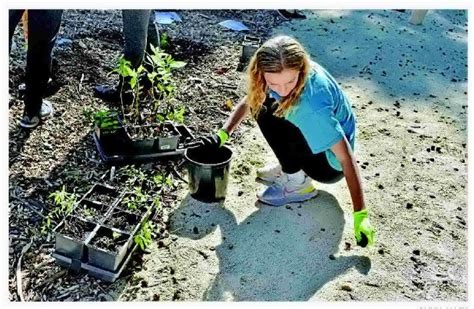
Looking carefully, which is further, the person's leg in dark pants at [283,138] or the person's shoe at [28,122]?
the person's shoe at [28,122]

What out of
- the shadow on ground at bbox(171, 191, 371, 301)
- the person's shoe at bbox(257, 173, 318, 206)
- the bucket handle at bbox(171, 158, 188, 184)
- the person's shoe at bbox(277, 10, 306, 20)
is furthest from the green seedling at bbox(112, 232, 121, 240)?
the person's shoe at bbox(277, 10, 306, 20)

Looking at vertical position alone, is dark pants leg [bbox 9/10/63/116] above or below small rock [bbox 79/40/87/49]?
above

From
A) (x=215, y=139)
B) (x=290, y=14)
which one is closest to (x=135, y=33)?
(x=215, y=139)

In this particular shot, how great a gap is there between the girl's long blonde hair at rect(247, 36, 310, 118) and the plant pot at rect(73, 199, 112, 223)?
661 mm

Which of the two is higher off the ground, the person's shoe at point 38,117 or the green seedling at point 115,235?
the green seedling at point 115,235

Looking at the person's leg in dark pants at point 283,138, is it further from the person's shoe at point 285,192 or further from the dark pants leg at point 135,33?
the dark pants leg at point 135,33

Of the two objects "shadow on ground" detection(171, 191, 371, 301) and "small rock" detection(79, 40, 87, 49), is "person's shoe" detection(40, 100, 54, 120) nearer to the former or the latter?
"small rock" detection(79, 40, 87, 49)

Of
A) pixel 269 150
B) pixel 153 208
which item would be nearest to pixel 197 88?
pixel 269 150

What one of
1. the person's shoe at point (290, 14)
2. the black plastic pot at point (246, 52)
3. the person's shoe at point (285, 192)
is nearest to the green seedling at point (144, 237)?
the person's shoe at point (285, 192)

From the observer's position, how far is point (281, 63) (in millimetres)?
1806

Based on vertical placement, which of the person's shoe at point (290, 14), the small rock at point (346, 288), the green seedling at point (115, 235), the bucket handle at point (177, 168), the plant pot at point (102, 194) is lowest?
the bucket handle at point (177, 168)

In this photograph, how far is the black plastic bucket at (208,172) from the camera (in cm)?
209

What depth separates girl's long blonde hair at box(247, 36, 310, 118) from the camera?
1806 millimetres

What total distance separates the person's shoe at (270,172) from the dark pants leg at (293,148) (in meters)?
0.14
